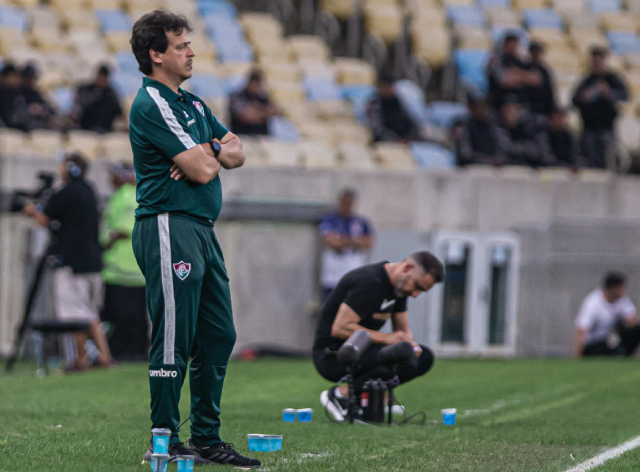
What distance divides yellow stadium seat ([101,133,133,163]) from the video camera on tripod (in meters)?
7.23

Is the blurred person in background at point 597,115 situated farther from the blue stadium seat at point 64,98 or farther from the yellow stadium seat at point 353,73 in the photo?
the blue stadium seat at point 64,98

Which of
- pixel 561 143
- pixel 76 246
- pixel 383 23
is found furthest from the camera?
pixel 383 23

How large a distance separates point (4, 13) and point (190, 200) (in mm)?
13344

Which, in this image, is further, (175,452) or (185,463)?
(175,452)

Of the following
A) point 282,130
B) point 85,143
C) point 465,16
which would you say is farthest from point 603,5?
point 85,143

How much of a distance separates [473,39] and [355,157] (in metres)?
4.87

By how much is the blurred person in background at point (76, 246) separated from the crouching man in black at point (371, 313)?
3.91 meters

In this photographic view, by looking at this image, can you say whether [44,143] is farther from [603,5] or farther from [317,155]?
[603,5]

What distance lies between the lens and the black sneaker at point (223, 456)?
460 centimetres

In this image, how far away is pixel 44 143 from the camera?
13.2m

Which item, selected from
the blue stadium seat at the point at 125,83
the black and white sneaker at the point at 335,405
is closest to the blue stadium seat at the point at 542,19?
the blue stadium seat at the point at 125,83

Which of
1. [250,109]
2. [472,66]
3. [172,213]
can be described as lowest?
[172,213]

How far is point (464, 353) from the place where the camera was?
13758 mm

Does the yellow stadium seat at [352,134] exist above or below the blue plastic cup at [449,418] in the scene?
above
